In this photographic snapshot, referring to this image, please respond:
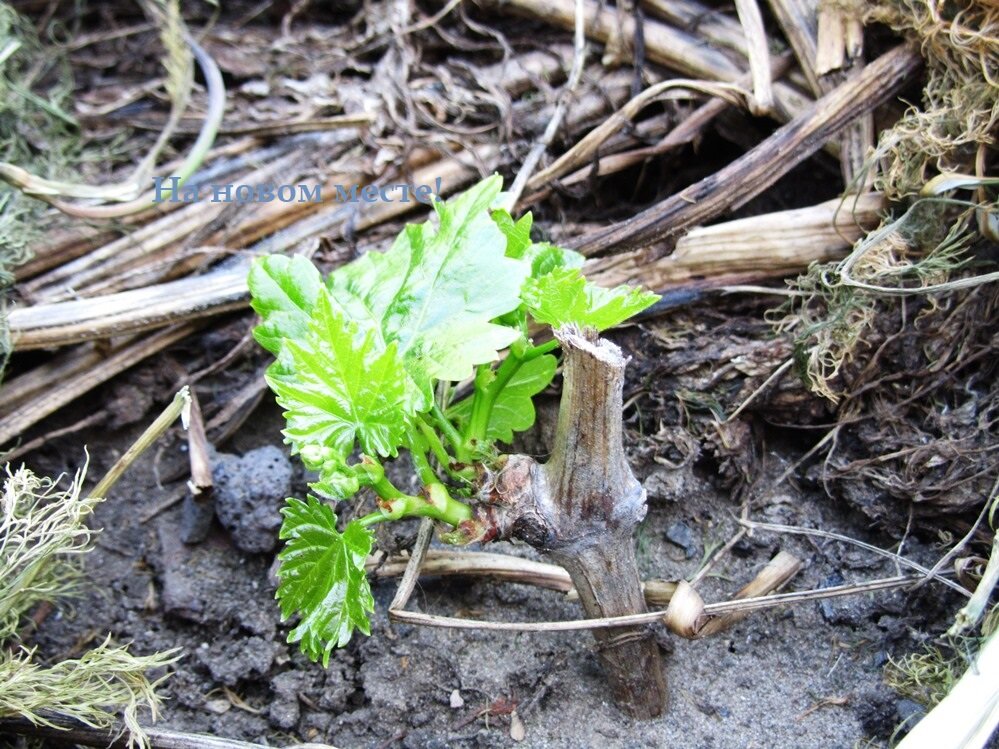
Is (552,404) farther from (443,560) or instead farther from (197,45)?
(197,45)

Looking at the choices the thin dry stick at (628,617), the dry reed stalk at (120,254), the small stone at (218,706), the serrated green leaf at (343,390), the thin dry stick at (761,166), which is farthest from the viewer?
the dry reed stalk at (120,254)

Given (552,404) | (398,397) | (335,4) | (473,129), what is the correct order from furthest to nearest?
1. (335,4)
2. (473,129)
3. (552,404)
4. (398,397)

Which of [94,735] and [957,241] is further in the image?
[957,241]

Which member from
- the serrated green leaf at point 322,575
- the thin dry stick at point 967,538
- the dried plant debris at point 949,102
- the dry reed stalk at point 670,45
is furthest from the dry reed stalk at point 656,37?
the serrated green leaf at point 322,575

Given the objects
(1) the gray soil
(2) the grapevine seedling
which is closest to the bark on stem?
(2) the grapevine seedling

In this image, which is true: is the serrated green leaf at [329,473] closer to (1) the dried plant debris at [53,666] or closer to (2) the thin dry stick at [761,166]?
(1) the dried plant debris at [53,666]

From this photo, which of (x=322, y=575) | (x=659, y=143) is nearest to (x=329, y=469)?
(x=322, y=575)

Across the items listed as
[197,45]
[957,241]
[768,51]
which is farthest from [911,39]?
[197,45]
